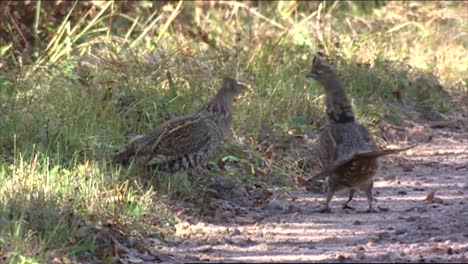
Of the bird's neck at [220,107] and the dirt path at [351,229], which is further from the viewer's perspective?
the bird's neck at [220,107]

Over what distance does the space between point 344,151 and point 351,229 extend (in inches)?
22.3

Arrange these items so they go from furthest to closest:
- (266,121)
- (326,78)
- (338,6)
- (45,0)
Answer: (338,6)
(45,0)
(266,121)
(326,78)

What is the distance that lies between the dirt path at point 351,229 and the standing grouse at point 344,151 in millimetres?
271

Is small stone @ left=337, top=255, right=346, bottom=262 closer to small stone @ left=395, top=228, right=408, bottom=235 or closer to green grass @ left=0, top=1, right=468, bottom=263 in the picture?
small stone @ left=395, top=228, right=408, bottom=235

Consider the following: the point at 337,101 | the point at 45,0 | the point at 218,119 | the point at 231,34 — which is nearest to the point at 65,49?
the point at 45,0

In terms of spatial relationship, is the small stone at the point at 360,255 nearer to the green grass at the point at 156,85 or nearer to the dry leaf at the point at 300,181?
the green grass at the point at 156,85

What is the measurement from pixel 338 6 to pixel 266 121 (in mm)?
4720

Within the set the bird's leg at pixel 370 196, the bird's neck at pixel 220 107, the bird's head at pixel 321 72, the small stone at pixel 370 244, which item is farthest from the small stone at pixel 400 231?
the bird's neck at pixel 220 107

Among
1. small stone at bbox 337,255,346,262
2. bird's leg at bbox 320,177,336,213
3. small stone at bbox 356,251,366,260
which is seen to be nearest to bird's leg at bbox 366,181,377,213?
bird's leg at bbox 320,177,336,213

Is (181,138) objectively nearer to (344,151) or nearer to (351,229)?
(344,151)

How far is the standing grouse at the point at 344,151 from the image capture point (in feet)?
27.0

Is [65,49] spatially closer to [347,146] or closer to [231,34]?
[231,34]

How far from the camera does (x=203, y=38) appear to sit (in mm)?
12352

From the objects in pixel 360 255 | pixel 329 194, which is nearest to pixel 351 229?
pixel 329 194
